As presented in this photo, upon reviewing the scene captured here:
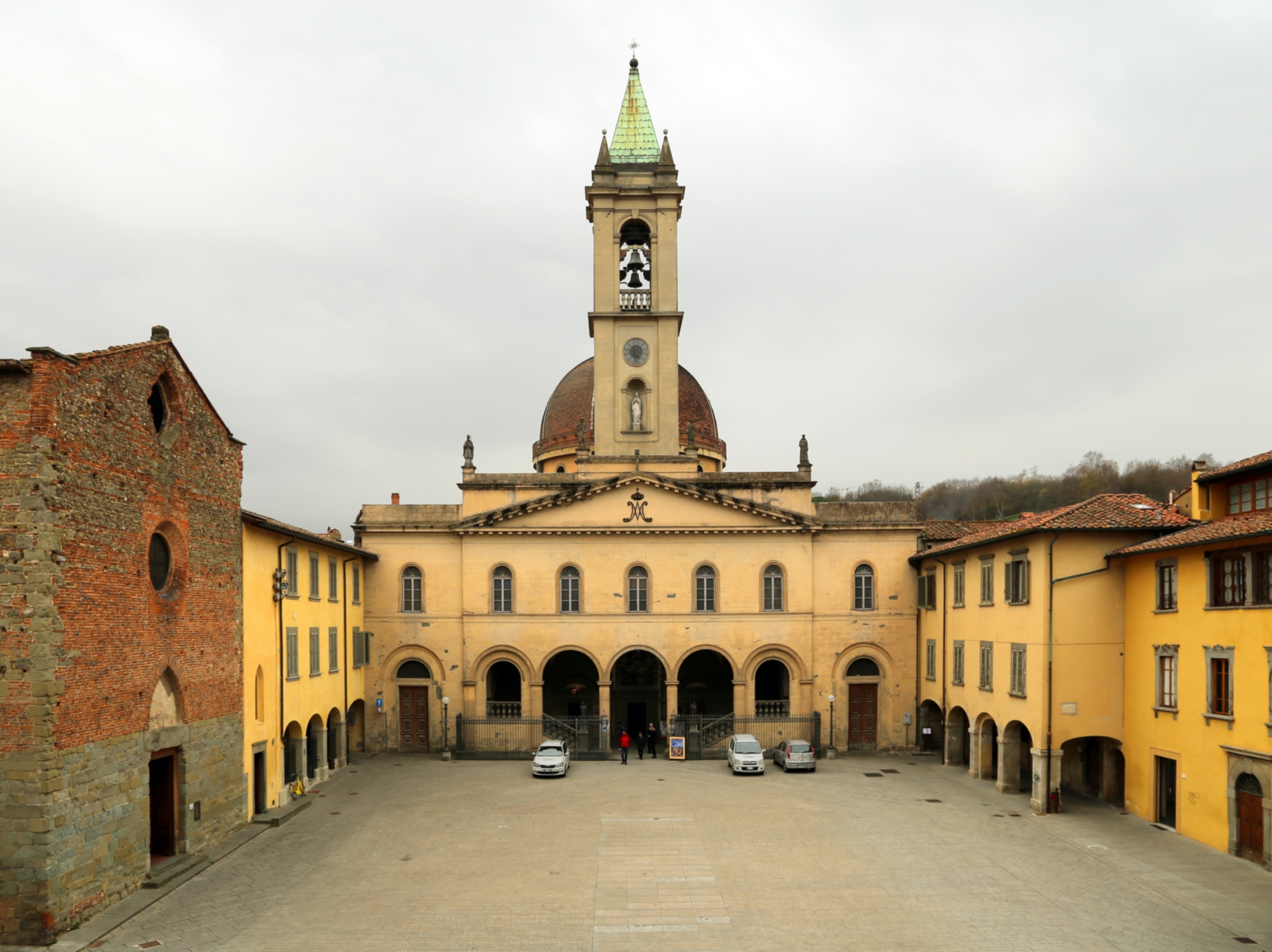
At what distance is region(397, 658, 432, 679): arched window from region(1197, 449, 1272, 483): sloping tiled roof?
3024 cm

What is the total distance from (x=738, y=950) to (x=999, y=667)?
17.1m

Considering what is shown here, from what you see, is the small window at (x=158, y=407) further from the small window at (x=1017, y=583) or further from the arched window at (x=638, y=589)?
the small window at (x=1017, y=583)

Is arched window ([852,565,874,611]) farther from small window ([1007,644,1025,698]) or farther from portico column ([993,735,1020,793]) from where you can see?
small window ([1007,644,1025,698])

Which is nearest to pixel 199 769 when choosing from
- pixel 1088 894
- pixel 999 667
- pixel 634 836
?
pixel 634 836

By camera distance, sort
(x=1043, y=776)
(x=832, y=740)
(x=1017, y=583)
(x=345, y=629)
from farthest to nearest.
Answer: (x=832, y=740) → (x=345, y=629) → (x=1017, y=583) → (x=1043, y=776)

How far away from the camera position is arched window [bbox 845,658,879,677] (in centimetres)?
3959

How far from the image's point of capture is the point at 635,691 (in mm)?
42094

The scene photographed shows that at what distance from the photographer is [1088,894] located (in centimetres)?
2000

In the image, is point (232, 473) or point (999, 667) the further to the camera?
point (999, 667)

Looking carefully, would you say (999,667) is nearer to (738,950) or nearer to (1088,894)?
(1088,894)

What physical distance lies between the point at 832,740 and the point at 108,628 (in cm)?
2870

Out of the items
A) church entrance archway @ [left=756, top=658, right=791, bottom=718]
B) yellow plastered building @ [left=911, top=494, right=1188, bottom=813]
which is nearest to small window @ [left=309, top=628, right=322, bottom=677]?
church entrance archway @ [left=756, top=658, right=791, bottom=718]

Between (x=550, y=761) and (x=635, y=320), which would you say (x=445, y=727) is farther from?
(x=635, y=320)

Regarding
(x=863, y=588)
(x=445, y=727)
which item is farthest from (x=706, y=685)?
(x=445, y=727)
